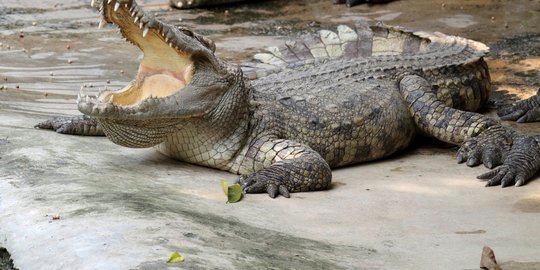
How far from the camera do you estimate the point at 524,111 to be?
6879 millimetres

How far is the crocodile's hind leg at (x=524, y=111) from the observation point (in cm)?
680

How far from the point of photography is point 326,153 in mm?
5863

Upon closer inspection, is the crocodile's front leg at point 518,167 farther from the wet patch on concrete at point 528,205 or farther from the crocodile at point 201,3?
the crocodile at point 201,3

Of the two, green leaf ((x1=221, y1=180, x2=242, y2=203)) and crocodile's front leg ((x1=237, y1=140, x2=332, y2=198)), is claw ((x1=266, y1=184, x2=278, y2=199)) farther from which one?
green leaf ((x1=221, y1=180, x2=242, y2=203))

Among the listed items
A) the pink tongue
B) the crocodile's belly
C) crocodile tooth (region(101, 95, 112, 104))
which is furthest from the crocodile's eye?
crocodile tooth (region(101, 95, 112, 104))

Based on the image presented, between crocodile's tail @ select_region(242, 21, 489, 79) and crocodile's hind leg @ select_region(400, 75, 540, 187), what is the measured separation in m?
0.78

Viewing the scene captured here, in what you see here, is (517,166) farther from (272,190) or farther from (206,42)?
(206,42)

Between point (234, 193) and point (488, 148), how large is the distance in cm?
194

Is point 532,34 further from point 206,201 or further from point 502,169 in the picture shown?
point 206,201

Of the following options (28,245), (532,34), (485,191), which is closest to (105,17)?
(28,245)

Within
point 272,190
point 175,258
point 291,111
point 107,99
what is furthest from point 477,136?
point 175,258

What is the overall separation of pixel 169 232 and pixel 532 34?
6.64m

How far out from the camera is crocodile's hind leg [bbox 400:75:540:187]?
17.8ft

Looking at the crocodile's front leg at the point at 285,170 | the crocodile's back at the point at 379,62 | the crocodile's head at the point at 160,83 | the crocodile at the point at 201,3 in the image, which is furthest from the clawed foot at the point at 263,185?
the crocodile at the point at 201,3
